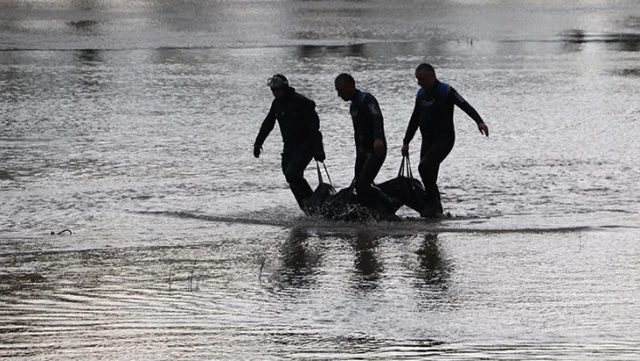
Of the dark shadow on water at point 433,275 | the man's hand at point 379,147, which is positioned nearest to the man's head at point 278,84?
the man's hand at point 379,147

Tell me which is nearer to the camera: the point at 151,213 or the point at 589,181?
the point at 151,213

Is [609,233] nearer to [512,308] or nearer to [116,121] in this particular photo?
[512,308]

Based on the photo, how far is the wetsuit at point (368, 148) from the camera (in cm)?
1298

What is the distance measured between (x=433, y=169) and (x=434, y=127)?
0.40 m

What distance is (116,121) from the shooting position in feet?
70.5

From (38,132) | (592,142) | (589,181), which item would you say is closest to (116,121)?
(38,132)

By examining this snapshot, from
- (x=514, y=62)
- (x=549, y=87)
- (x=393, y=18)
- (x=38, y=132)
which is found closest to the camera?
(x=38, y=132)

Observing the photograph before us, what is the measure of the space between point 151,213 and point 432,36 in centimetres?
2544

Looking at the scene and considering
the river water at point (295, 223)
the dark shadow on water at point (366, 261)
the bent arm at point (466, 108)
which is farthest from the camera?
the bent arm at point (466, 108)

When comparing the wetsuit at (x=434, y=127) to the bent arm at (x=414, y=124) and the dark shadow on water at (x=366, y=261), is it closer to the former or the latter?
the bent arm at (x=414, y=124)

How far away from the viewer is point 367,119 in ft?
42.8

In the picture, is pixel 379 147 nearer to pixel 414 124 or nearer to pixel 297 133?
pixel 414 124

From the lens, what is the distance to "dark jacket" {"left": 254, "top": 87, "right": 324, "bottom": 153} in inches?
528

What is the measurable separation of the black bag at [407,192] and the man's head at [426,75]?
0.73 meters
